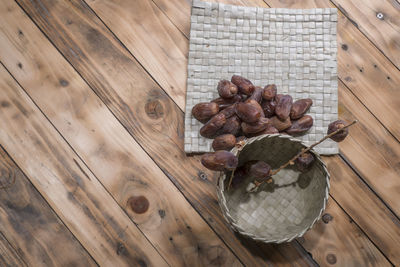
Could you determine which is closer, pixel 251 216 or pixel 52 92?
pixel 251 216

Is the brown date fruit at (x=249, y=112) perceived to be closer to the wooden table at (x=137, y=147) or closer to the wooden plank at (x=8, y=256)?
the wooden table at (x=137, y=147)

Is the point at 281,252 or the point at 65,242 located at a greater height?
the point at 65,242

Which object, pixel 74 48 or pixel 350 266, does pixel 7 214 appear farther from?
pixel 350 266

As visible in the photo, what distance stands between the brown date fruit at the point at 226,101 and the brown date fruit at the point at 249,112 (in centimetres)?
5

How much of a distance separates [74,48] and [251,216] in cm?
60

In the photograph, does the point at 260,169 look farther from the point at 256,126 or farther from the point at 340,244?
the point at 340,244

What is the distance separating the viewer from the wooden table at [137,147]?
2.94 feet

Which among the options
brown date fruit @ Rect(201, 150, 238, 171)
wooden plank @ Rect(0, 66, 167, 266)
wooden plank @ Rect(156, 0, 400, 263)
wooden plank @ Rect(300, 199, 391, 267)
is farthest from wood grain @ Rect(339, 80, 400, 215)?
wooden plank @ Rect(0, 66, 167, 266)

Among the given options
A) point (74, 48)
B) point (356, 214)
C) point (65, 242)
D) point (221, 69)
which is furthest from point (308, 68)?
point (65, 242)

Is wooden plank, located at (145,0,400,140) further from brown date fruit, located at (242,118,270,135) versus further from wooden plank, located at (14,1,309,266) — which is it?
brown date fruit, located at (242,118,270,135)

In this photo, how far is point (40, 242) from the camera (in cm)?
89

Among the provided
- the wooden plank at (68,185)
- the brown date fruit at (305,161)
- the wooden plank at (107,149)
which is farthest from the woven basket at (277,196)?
the wooden plank at (68,185)

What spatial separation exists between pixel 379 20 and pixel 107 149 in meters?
0.76

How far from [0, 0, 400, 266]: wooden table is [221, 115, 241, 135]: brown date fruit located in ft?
0.41
